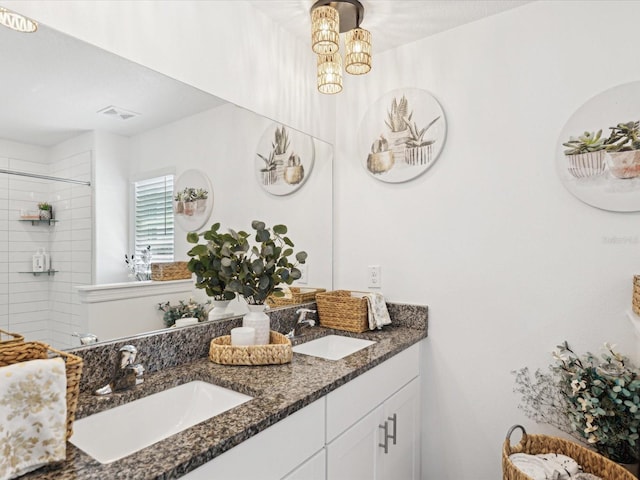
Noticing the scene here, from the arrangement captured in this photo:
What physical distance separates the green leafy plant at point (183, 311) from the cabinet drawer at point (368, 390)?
0.59 meters

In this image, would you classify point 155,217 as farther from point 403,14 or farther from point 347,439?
point 403,14

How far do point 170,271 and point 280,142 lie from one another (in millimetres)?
822

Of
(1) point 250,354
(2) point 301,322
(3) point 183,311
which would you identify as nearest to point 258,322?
(1) point 250,354

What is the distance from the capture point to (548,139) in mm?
1607

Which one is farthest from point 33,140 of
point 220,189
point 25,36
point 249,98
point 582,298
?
point 582,298

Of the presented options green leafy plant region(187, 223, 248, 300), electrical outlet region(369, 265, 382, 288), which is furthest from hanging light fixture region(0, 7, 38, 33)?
electrical outlet region(369, 265, 382, 288)

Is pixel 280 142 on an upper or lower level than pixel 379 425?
upper

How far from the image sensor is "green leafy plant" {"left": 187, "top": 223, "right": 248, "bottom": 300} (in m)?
1.42

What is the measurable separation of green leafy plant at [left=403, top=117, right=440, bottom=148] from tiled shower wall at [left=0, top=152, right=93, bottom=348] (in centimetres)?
141

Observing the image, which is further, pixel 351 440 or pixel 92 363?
pixel 351 440

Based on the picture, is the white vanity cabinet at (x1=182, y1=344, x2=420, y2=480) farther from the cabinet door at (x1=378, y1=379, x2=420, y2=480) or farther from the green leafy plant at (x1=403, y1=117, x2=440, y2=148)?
the green leafy plant at (x1=403, y1=117, x2=440, y2=148)

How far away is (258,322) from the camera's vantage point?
1.45m

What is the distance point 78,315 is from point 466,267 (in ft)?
5.10

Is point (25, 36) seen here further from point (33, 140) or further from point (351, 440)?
point (351, 440)
